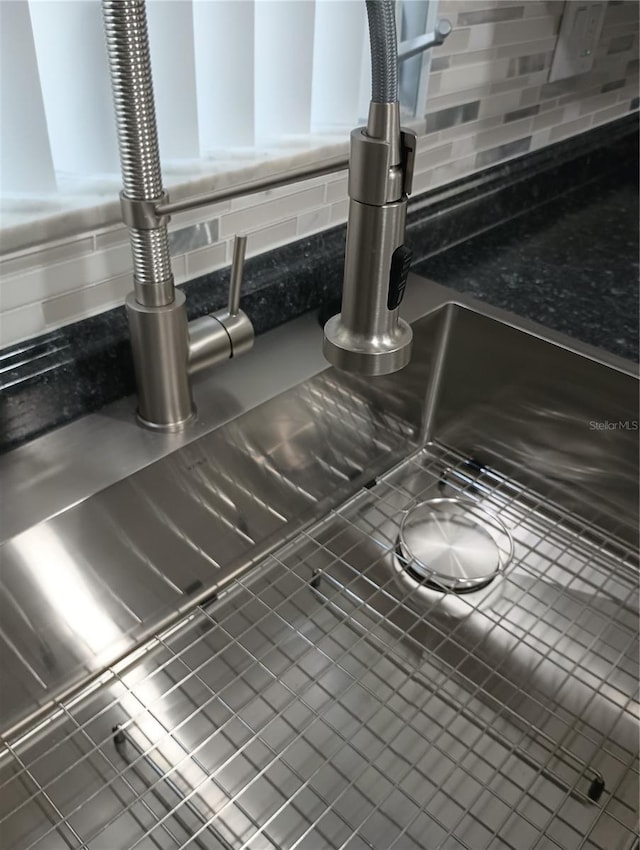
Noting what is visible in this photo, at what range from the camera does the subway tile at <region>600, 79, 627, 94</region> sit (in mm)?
1413

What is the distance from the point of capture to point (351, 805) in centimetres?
63

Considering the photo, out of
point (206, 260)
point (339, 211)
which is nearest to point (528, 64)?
point (339, 211)

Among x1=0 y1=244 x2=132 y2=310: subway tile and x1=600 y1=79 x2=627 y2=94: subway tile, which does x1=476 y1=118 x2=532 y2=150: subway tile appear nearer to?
x1=600 y1=79 x2=627 y2=94: subway tile

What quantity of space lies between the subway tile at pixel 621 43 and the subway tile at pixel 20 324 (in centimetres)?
119

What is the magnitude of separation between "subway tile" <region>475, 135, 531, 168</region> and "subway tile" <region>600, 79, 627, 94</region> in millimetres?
291

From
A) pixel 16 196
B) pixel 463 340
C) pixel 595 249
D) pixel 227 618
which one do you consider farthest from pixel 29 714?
pixel 595 249

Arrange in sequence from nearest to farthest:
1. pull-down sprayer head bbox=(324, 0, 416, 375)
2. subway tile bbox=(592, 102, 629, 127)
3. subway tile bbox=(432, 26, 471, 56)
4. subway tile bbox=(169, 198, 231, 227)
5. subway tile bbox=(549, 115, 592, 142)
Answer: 1. pull-down sprayer head bbox=(324, 0, 416, 375)
2. subway tile bbox=(169, 198, 231, 227)
3. subway tile bbox=(432, 26, 471, 56)
4. subway tile bbox=(549, 115, 592, 142)
5. subway tile bbox=(592, 102, 629, 127)

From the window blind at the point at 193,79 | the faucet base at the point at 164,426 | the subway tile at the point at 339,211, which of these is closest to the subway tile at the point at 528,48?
the window blind at the point at 193,79

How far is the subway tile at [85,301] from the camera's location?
Result: 69cm

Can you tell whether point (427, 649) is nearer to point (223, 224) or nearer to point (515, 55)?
point (223, 224)

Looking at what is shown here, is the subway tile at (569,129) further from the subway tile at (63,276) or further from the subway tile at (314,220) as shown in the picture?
the subway tile at (63,276)

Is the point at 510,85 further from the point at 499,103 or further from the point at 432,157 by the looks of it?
the point at 432,157

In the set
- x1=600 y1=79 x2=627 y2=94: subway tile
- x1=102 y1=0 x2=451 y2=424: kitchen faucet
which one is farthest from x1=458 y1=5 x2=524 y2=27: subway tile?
x1=102 y1=0 x2=451 y2=424: kitchen faucet

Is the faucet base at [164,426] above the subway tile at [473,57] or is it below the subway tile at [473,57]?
below
